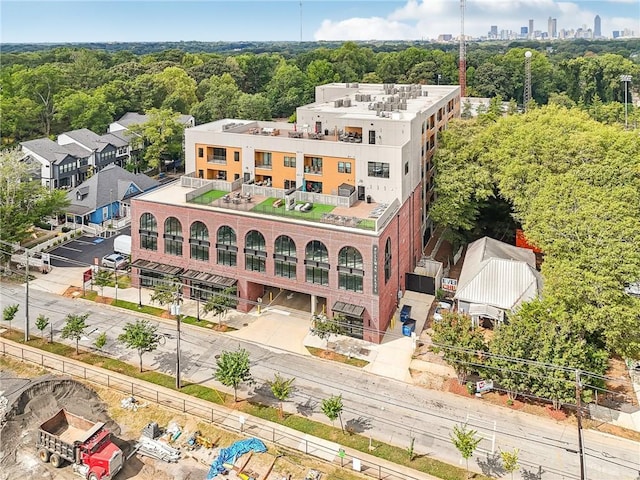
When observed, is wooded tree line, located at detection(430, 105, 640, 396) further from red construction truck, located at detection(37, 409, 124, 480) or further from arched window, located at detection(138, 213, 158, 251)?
arched window, located at detection(138, 213, 158, 251)

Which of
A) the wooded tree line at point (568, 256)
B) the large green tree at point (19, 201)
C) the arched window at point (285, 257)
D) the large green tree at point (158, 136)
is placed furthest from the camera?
the large green tree at point (158, 136)

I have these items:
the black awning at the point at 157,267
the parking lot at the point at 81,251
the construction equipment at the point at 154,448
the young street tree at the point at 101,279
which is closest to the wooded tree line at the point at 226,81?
the parking lot at the point at 81,251

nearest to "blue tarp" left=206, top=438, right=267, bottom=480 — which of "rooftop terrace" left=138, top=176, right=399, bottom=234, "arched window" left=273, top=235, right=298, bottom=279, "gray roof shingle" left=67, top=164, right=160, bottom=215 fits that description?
"arched window" left=273, top=235, right=298, bottom=279

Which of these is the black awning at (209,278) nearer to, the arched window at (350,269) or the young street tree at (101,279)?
the young street tree at (101,279)

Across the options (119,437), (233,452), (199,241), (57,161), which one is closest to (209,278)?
(199,241)

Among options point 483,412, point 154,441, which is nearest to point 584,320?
point 483,412

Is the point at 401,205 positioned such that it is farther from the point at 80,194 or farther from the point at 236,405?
Answer: the point at 80,194
